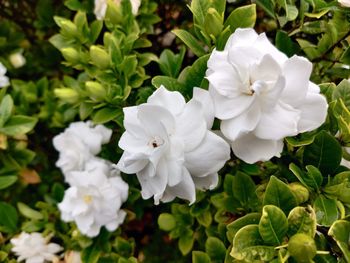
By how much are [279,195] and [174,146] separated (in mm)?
205

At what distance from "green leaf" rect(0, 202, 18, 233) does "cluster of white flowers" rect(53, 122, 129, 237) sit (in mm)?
210

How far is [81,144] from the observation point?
4.64 ft

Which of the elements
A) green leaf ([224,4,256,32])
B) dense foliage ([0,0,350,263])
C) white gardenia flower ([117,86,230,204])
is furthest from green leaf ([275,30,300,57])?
white gardenia flower ([117,86,230,204])

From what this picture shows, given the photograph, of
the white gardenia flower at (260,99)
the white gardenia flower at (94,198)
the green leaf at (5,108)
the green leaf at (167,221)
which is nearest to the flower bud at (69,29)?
the green leaf at (5,108)

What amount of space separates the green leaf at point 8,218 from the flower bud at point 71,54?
1.58ft

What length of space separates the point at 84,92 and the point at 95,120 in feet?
0.45

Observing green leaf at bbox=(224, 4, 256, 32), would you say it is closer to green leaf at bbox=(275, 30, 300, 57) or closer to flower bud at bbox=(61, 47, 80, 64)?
green leaf at bbox=(275, 30, 300, 57)

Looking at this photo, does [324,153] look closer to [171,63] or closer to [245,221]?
[245,221]

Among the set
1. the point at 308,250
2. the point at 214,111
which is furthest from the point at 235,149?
the point at 308,250

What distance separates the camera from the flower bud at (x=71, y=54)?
4.47ft

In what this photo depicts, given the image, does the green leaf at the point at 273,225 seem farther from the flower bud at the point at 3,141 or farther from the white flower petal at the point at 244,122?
the flower bud at the point at 3,141

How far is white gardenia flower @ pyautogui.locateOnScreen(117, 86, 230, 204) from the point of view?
845mm

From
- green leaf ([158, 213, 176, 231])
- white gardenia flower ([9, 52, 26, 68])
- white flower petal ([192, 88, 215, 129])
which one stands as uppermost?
white flower petal ([192, 88, 215, 129])

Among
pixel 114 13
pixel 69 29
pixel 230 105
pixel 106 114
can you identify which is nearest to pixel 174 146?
pixel 230 105
